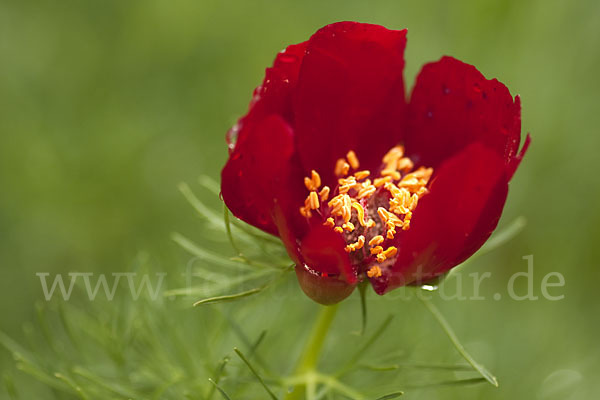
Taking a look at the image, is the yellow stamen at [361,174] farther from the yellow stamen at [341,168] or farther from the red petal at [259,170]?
the red petal at [259,170]

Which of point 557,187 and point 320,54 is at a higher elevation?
point 320,54

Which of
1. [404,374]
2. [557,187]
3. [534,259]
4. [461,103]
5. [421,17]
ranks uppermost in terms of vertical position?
[421,17]

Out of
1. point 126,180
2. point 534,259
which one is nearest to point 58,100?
point 126,180

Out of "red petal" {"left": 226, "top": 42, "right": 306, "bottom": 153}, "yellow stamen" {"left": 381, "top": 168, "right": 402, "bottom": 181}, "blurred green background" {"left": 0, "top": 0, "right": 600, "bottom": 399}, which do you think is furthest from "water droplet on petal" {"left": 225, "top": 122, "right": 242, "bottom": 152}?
"blurred green background" {"left": 0, "top": 0, "right": 600, "bottom": 399}

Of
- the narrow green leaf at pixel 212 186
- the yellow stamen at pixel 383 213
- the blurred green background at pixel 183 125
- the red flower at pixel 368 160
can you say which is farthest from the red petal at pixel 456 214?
the blurred green background at pixel 183 125

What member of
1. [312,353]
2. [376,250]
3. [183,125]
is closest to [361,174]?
[376,250]

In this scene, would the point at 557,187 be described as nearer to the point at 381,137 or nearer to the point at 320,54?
the point at 381,137

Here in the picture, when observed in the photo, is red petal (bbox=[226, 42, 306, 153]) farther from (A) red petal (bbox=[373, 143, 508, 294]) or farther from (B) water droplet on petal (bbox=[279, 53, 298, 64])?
(A) red petal (bbox=[373, 143, 508, 294])
